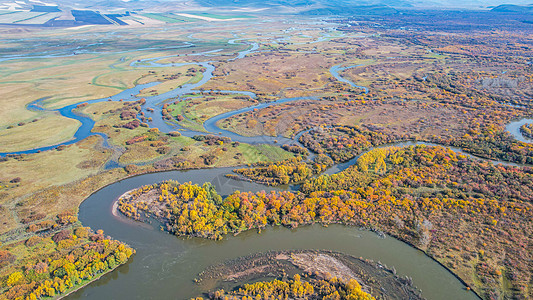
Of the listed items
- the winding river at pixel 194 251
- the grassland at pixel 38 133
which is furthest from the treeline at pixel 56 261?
the grassland at pixel 38 133

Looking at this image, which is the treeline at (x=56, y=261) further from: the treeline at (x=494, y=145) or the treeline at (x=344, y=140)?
the treeline at (x=494, y=145)

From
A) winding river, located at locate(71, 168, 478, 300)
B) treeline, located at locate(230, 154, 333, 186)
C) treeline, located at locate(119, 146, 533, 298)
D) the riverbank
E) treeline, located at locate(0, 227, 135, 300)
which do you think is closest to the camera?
treeline, located at locate(0, 227, 135, 300)

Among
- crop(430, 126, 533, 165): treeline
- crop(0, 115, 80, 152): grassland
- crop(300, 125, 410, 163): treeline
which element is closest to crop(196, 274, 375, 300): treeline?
crop(300, 125, 410, 163): treeline

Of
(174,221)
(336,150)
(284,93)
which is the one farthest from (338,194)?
(284,93)

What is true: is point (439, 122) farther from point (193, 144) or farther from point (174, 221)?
point (174, 221)

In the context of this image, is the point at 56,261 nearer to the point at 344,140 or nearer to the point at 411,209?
the point at 411,209

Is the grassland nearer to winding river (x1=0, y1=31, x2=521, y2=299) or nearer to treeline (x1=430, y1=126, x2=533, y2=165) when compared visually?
winding river (x1=0, y1=31, x2=521, y2=299)
